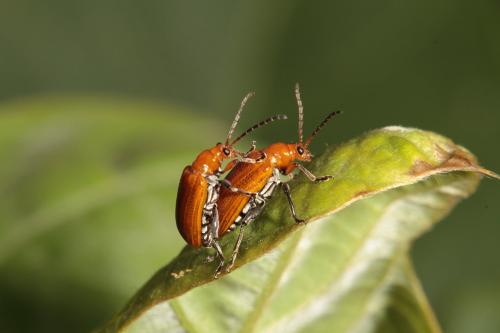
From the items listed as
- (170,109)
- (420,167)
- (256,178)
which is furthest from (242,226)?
(170,109)

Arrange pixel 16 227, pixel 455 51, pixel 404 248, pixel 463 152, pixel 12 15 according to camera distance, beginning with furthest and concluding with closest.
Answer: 1. pixel 12 15
2. pixel 455 51
3. pixel 16 227
4. pixel 404 248
5. pixel 463 152

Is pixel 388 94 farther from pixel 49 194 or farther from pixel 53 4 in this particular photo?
pixel 49 194

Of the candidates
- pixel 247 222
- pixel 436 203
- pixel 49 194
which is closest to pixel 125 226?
pixel 49 194

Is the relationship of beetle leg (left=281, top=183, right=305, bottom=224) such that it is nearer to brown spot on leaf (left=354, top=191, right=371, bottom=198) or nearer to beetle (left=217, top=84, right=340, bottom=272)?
brown spot on leaf (left=354, top=191, right=371, bottom=198)

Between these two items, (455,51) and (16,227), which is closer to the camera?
(16,227)

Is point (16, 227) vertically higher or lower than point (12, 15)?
lower

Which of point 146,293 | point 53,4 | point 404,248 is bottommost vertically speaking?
point 404,248

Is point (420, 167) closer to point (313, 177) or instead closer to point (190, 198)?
point (313, 177)
